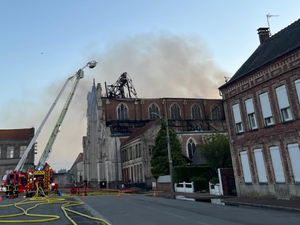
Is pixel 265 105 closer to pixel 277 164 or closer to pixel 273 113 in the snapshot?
pixel 273 113

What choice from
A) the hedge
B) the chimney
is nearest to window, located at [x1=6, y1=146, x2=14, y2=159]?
the hedge

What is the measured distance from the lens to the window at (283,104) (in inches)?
725

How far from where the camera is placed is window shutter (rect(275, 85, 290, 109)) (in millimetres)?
18484

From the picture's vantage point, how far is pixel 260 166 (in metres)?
20.4

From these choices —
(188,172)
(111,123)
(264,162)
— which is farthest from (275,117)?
(111,123)

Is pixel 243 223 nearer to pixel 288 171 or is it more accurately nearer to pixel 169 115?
pixel 288 171

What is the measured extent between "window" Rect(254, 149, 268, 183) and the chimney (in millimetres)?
11362

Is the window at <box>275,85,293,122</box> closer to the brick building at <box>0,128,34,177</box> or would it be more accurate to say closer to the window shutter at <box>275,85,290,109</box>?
the window shutter at <box>275,85,290,109</box>

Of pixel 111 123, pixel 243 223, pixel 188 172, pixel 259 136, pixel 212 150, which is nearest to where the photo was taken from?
pixel 243 223

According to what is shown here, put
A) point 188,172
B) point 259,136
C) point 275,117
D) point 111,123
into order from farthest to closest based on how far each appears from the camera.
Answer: point 111,123 < point 188,172 < point 259,136 < point 275,117

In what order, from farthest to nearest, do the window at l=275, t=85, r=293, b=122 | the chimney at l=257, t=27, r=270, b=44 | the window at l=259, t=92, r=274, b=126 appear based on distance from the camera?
1. the chimney at l=257, t=27, r=270, b=44
2. the window at l=259, t=92, r=274, b=126
3. the window at l=275, t=85, r=293, b=122

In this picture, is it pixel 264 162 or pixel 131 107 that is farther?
pixel 131 107

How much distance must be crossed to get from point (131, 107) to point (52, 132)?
2787 cm

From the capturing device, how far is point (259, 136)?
20.6 m
